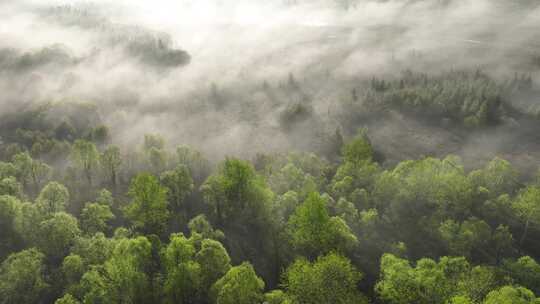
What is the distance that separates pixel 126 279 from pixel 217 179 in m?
44.0

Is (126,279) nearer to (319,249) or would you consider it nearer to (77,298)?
(77,298)

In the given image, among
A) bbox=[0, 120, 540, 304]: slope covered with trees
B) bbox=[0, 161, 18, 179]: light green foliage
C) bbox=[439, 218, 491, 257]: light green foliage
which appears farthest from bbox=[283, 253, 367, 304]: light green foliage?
bbox=[0, 161, 18, 179]: light green foliage

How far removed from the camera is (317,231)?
80062 mm

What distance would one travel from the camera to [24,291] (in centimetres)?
7875

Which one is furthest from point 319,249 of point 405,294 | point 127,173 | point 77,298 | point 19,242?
point 127,173

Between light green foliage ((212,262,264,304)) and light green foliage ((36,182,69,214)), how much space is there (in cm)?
5824

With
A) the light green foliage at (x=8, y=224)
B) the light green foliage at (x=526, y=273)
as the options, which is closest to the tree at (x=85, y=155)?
the light green foliage at (x=8, y=224)

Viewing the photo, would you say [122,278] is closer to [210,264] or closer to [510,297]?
[210,264]

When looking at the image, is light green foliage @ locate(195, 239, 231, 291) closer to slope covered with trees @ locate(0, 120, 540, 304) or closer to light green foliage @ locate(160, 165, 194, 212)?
slope covered with trees @ locate(0, 120, 540, 304)

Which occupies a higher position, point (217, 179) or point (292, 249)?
point (217, 179)

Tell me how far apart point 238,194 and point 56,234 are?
144 feet

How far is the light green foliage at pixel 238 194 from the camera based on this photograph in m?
103

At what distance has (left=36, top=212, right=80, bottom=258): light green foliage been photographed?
295ft

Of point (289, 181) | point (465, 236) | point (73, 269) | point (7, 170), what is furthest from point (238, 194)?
point (7, 170)
